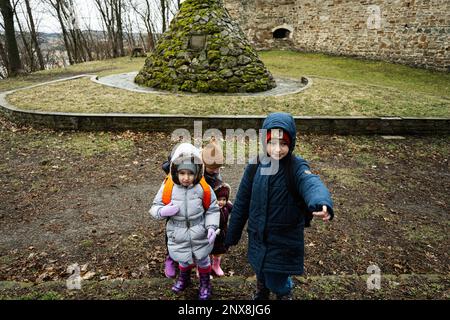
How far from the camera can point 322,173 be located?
5.57m

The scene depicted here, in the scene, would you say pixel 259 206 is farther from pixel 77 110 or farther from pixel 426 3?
pixel 426 3

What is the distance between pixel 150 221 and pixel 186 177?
6.21ft

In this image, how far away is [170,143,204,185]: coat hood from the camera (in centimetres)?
243

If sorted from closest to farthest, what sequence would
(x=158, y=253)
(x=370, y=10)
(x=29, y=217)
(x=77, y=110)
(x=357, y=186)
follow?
(x=158, y=253) → (x=29, y=217) → (x=357, y=186) → (x=77, y=110) → (x=370, y=10)

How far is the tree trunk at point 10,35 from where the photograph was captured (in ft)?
46.7

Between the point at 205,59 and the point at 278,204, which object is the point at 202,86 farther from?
the point at 278,204

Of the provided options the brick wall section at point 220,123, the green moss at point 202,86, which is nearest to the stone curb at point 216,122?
the brick wall section at point 220,123

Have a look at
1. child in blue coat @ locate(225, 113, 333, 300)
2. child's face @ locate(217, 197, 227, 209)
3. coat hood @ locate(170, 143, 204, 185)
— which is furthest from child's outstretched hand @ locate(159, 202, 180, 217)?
child in blue coat @ locate(225, 113, 333, 300)

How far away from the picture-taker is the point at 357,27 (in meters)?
16.8

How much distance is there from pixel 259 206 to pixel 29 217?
3.45m

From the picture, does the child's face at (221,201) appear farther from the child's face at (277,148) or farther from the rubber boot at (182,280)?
the child's face at (277,148)

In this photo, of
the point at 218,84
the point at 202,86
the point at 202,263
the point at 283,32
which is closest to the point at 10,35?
the point at 202,86

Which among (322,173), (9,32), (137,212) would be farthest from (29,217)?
(9,32)
